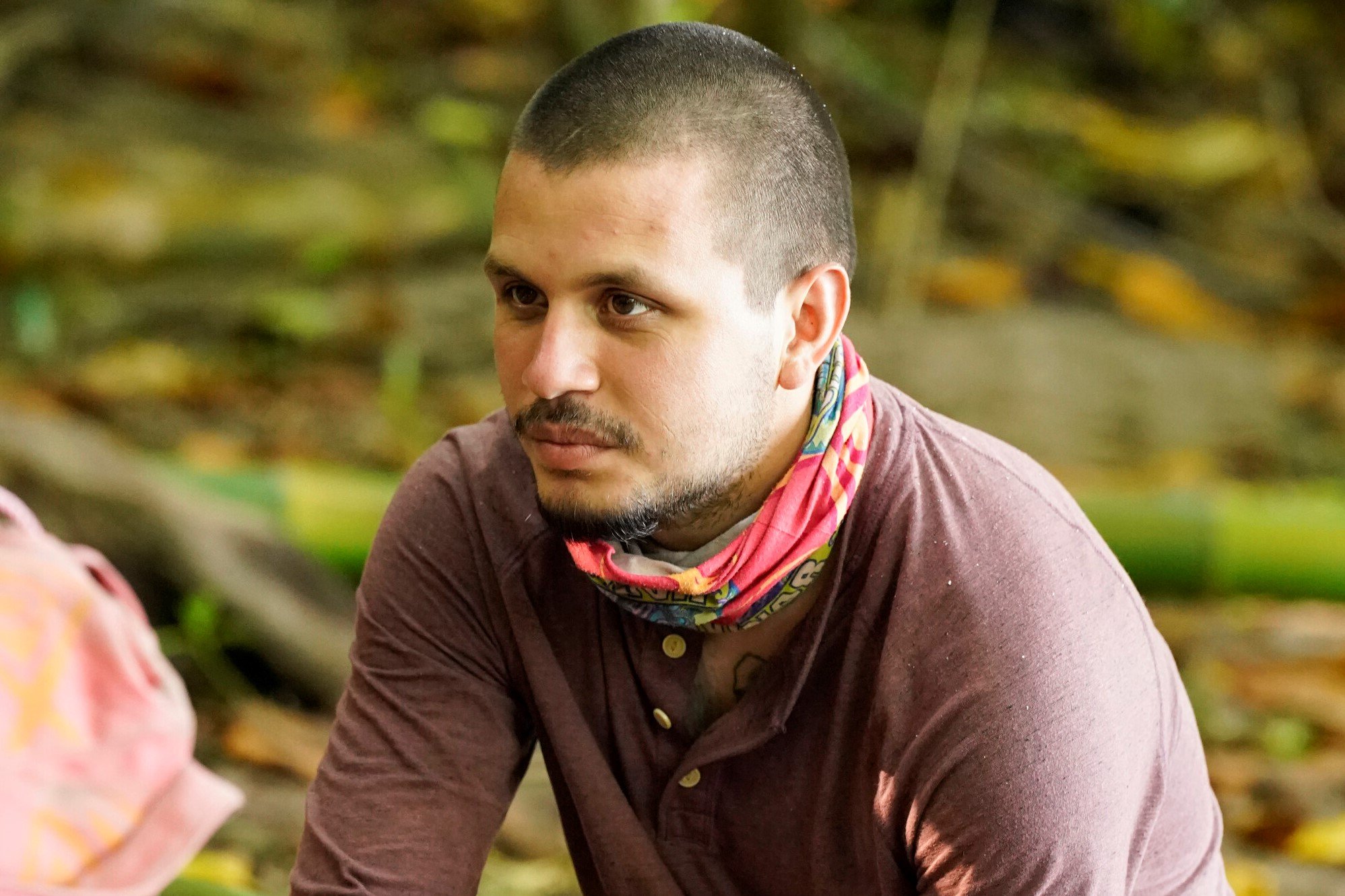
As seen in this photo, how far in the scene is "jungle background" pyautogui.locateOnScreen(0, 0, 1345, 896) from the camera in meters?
2.94

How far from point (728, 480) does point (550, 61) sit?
181 inches

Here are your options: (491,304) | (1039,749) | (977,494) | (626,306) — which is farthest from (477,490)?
(491,304)

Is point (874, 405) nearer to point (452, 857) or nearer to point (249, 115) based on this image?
point (452, 857)

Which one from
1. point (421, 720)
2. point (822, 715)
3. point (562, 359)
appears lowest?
point (421, 720)

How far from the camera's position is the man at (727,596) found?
4.75ft

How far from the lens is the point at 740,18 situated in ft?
12.4

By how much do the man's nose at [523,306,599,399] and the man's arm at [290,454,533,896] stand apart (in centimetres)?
32

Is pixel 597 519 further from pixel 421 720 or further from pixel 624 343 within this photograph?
pixel 421 720

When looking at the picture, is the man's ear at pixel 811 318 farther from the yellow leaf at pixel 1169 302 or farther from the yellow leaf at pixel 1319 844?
the yellow leaf at pixel 1169 302

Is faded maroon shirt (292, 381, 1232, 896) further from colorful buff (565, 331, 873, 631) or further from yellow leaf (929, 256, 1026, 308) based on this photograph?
yellow leaf (929, 256, 1026, 308)

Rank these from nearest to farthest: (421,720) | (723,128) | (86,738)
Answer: (723,128) → (421,720) → (86,738)

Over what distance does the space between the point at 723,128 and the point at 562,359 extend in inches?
10.9

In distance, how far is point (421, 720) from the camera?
174cm

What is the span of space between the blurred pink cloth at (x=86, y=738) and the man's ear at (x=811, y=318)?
1.05 meters
